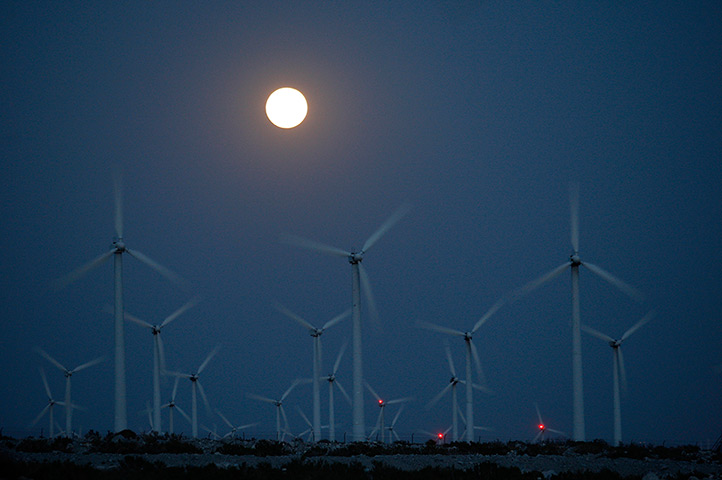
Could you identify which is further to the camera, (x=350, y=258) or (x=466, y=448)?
(x=350, y=258)

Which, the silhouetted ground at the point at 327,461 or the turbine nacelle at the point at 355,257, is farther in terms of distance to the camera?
the turbine nacelle at the point at 355,257

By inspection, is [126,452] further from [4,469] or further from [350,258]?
[350,258]

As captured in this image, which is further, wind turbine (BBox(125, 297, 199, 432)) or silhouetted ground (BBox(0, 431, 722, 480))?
wind turbine (BBox(125, 297, 199, 432))

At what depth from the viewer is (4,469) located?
22969 millimetres

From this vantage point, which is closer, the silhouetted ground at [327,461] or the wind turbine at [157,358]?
the silhouetted ground at [327,461]

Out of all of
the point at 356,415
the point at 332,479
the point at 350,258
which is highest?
the point at 350,258

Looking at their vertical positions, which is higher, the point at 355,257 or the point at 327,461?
the point at 355,257

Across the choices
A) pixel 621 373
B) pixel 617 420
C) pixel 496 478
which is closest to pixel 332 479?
pixel 496 478

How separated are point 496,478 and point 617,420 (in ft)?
180

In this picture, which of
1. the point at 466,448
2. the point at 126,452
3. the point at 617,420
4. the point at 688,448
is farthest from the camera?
the point at 617,420

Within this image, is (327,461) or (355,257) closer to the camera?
(327,461)

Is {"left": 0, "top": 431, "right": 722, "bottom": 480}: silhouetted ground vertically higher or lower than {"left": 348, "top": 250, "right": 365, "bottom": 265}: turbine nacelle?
lower

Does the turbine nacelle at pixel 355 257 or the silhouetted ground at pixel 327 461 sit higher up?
the turbine nacelle at pixel 355 257

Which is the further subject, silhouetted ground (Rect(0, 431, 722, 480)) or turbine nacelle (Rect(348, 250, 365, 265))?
turbine nacelle (Rect(348, 250, 365, 265))
